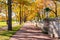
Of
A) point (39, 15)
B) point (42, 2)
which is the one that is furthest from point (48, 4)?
point (39, 15)

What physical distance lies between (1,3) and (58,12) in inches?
562

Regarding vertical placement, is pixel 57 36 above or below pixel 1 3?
below

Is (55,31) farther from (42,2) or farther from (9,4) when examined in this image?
(42,2)

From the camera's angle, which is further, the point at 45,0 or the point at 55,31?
the point at 45,0

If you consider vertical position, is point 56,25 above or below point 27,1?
below

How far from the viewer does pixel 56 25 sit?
46.8 feet

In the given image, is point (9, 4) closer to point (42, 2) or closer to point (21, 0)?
point (21, 0)

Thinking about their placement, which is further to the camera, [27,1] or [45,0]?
[45,0]

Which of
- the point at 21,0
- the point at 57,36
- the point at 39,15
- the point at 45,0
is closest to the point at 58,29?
the point at 57,36

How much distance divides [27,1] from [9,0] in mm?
2164

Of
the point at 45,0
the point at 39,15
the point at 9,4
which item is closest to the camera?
the point at 9,4

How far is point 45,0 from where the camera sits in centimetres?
3431

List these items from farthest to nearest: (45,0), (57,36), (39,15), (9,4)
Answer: (39,15), (45,0), (9,4), (57,36)

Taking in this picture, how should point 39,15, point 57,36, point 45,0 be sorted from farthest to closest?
point 39,15
point 45,0
point 57,36
